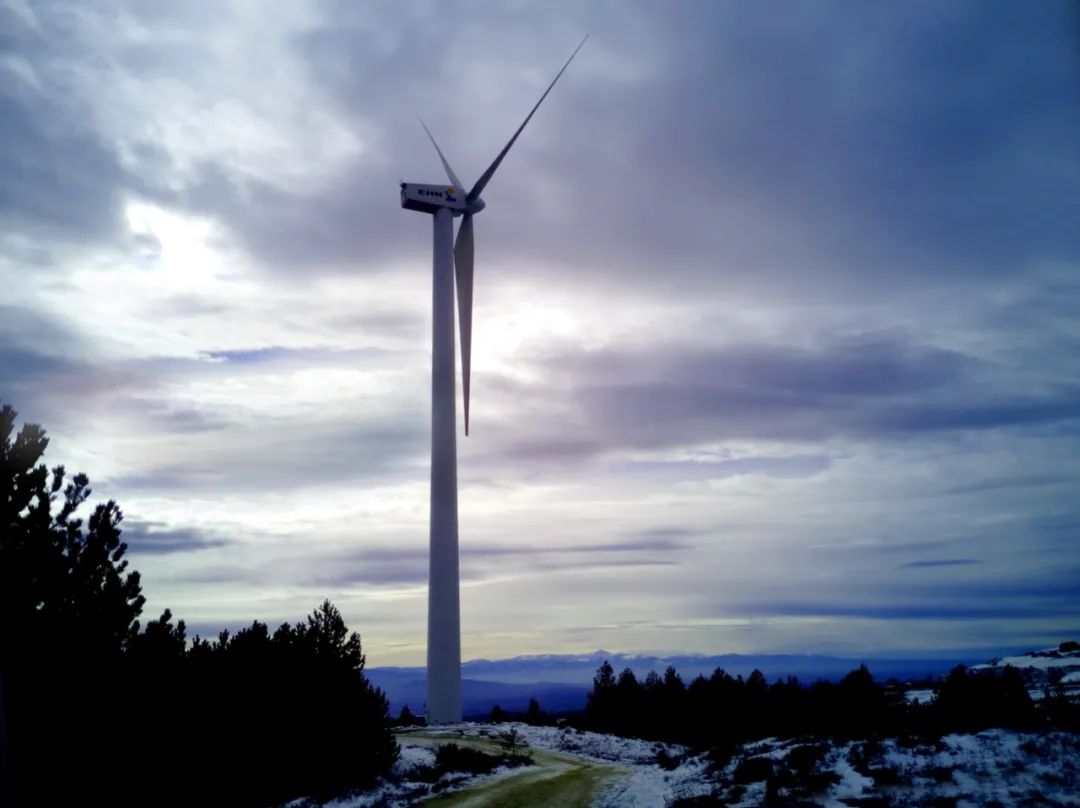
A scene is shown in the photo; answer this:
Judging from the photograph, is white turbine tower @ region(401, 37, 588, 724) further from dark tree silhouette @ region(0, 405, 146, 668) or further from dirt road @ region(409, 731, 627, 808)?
dark tree silhouette @ region(0, 405, 146, 668)

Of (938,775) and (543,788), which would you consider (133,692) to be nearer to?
(543,788)

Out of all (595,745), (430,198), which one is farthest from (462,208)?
(595,745)

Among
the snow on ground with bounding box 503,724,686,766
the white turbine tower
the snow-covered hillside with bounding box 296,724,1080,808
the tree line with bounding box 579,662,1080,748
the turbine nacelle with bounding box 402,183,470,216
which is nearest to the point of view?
the snow-covered hillside with bounding box 296,724,1080,808

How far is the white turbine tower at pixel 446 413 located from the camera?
56.3 m

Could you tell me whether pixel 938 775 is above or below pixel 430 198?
below

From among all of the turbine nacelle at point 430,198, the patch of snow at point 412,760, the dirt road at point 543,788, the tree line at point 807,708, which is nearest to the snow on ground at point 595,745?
the tree line at point 807,708

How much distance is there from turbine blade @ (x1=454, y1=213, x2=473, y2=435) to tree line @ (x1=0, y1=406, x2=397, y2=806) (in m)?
27.5

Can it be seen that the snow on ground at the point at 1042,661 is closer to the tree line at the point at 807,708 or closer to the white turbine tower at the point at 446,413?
the tree line at the point at 807,708

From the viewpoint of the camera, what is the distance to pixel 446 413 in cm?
5875

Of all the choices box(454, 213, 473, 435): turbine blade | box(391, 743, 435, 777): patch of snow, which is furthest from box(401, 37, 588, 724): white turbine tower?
box(391, 743, 435, 777): patch of snow

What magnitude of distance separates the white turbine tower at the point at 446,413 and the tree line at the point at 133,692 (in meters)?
19.1

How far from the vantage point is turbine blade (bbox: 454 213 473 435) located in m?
61.9

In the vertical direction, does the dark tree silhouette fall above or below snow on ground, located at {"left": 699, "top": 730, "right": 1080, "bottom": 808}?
above

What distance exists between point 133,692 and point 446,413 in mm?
31738
